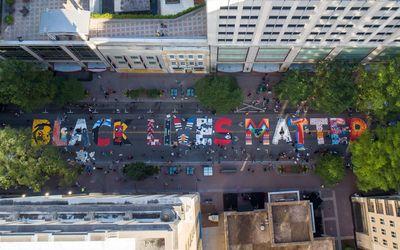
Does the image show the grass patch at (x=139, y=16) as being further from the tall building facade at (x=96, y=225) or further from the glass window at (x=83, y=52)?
the tall building facade at (x=96, y=225)

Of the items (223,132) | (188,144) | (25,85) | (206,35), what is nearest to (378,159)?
(223,132)

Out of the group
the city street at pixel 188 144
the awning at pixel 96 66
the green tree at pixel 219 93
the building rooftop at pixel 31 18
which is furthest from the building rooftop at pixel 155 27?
the city street at pixel 188 144

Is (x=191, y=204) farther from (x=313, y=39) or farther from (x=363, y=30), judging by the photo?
(x=363, y=30)

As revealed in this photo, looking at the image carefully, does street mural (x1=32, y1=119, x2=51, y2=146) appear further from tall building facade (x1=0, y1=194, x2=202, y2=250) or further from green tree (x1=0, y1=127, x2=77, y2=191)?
tall building facade (x1=0, y1=194, x2=202, y2=250)

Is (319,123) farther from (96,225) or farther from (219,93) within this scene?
(96,225)


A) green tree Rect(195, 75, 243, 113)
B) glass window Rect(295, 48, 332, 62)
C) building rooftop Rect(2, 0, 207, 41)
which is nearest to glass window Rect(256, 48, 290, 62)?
glass window Rect(295, 48, 332, 62)

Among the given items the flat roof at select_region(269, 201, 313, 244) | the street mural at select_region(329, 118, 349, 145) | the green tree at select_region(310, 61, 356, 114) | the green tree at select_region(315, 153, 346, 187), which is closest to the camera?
the flat roof at select_region(269, 201, 313, 244)
